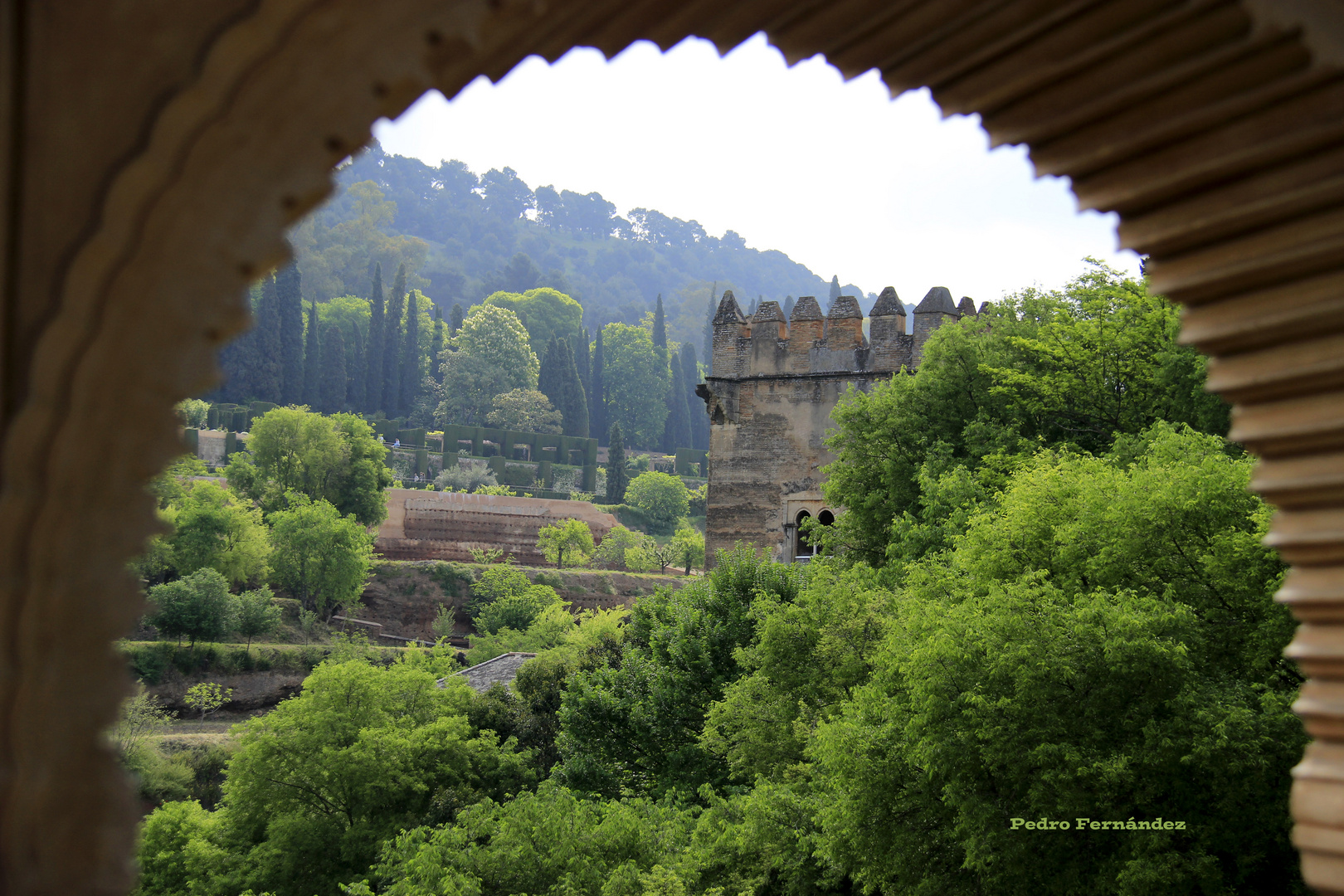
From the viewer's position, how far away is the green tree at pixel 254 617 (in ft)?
128

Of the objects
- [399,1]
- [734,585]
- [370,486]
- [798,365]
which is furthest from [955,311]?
[370,486]

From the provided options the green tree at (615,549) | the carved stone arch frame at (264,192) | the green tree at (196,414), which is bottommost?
the green tree at (615,549)

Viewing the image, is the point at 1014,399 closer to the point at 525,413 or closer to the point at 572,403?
the point at 525,413

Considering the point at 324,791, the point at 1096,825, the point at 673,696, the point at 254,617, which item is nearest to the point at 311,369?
the point at 254,617

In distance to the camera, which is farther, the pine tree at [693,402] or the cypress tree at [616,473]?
the pine tree at [693,402]

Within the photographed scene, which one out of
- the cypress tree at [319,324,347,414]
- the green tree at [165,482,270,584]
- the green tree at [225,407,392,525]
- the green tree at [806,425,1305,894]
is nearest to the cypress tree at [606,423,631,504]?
the cypress tree at [319,324,347,414]

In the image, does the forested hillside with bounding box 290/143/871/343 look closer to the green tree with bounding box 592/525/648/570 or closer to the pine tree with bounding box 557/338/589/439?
the pine tree with bounding box 557/338/589/439

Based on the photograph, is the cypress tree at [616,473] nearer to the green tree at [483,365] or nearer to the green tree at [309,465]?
the green tree at [483,365]

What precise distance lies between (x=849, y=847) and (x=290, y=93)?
36.4 ft

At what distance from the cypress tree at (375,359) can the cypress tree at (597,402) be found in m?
20.4

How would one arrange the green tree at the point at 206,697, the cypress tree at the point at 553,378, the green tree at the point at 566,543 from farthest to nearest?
the cypress tree at the point at 553,378 < the green tree at the point at 566,543 < the green tree at the point at 206,697

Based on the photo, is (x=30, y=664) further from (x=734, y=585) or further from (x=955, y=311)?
(x=955, y=311)

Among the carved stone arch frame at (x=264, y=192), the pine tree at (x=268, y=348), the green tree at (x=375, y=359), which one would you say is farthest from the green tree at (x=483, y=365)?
the carved stone arch frame at (x=264, y=192)

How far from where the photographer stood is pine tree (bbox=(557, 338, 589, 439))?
90.0 m
